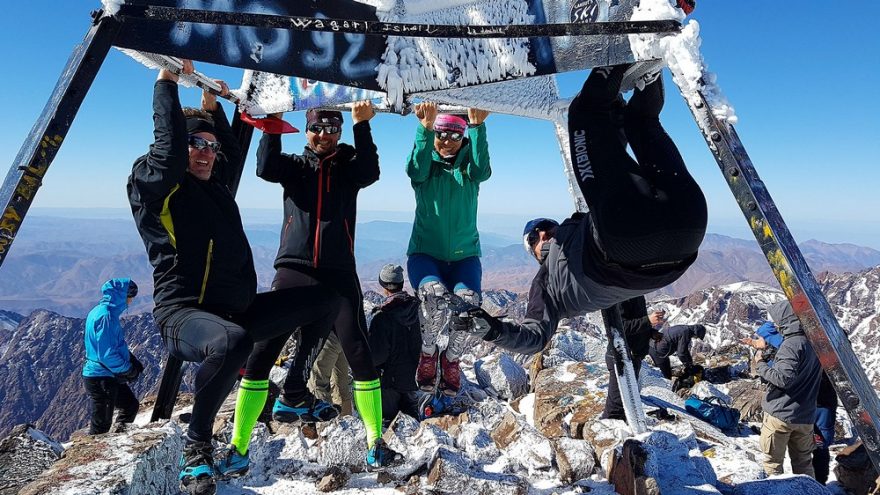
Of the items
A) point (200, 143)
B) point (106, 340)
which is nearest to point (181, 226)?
point (200, 143)

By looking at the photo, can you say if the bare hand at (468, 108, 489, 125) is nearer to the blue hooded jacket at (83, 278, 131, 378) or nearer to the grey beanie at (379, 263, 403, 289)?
the grey beanie at (379, 263, 403, 289)

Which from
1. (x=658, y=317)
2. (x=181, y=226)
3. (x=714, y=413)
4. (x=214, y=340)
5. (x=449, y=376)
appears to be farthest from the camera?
(x=658, y=317)

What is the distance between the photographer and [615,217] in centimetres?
309

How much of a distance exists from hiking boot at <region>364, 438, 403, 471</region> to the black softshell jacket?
1532mm

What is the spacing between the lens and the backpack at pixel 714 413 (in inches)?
333

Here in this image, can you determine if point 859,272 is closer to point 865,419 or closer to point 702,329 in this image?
point 702,329

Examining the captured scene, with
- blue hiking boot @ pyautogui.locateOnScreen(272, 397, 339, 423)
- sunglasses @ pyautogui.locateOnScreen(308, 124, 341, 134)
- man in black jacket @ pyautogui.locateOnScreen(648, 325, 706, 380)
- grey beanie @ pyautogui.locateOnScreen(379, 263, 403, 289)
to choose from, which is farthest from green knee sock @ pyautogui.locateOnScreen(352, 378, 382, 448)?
man in black jacket @ pyautogui.locateOnScreen(648, 325, 706, 380)

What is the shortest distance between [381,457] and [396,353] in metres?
3.12

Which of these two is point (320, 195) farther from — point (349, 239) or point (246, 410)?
point (246, 410)

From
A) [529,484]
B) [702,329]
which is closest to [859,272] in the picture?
[702,329]

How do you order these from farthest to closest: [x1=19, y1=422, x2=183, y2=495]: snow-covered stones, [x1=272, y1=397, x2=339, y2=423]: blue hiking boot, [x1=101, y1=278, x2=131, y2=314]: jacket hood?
[x1=101, y1=278, x2=131, y2=314]: jacket hood, [x1=272, y1=397, x2=339, y2=423]: blue hiking boot, [x1=19, y1=422, x2=183, y2=495]: snow-covered stones

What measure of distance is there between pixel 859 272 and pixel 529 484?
213m

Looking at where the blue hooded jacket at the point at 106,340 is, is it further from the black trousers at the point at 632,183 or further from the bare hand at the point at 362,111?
the black trousers at the point at 632,183

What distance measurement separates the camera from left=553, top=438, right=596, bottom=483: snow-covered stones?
4.81 m
